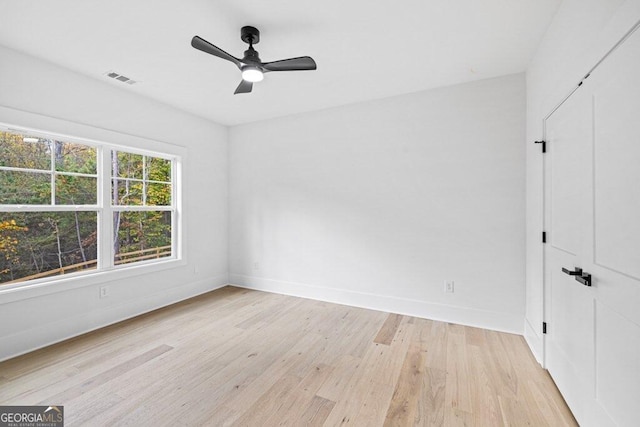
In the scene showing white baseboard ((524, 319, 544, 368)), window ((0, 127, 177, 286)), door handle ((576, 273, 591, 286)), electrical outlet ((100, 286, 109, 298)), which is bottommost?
white baseboard ((524, 319, 544, 368))

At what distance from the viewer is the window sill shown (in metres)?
2.46

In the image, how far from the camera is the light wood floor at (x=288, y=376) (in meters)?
1.75

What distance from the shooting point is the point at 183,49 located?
2.46 meters

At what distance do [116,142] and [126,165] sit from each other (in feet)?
1.13

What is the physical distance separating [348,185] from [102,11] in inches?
113

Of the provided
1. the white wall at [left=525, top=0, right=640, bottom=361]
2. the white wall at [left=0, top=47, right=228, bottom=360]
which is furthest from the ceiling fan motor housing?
the white wall at [left=525, top=0, right=640, bottom=361]

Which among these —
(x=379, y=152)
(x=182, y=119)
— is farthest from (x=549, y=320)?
(x=182, y=119)

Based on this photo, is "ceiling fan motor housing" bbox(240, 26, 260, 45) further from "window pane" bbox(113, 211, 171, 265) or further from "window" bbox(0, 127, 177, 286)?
"window pane" bbox(113, 211, 171, 265)

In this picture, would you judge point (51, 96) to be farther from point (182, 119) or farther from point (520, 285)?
point (520, 285)

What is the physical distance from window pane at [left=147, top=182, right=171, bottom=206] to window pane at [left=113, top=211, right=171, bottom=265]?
14 cm

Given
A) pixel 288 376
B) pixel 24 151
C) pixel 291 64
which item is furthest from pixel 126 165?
pixel 288 376

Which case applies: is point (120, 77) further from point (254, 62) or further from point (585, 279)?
point (585, 279)

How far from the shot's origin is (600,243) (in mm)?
1434

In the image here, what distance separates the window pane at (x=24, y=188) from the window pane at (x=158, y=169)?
3.51ft
